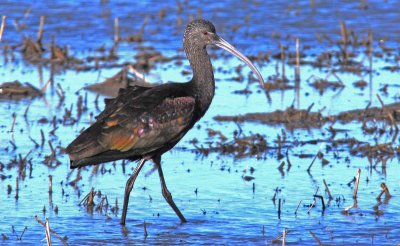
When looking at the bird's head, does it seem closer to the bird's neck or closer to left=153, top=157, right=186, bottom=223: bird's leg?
the bird's neck

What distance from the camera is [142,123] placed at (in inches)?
335

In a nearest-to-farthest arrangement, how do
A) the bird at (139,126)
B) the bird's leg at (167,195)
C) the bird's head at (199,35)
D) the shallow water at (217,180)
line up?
the bird at (139,126)
the shallow water at (217,180)
the bird's leg at (167,195)
the bird's head at (199,35)

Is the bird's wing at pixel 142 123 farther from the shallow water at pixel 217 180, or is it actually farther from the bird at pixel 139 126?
the shallow water at pixel 217 180

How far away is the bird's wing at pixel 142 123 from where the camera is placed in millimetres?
8422

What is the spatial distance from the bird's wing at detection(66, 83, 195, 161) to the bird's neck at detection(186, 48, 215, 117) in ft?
0.73

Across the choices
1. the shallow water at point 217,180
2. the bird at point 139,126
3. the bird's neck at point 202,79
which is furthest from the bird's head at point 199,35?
the shallow water at point 217,180

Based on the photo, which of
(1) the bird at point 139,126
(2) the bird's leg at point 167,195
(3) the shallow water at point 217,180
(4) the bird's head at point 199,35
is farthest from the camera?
(4) the bird's head at point 199,35

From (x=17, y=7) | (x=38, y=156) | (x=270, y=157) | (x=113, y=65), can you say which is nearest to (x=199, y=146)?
(x=270, y=157)

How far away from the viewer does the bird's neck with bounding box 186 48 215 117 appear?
348 inches

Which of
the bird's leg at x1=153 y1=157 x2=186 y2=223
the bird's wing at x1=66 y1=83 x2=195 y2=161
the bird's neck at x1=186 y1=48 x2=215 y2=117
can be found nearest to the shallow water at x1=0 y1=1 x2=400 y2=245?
the bird's leg at x1=153 y1=157 x2=186 y2=223

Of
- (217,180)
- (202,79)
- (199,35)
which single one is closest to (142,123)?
(202,79)

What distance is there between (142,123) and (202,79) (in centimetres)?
76

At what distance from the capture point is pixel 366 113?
12297 mm

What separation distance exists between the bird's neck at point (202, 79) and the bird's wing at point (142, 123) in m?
0.22
